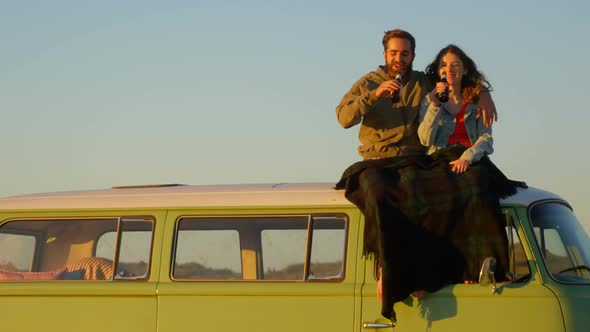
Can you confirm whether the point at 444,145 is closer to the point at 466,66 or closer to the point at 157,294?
the point at 466,66

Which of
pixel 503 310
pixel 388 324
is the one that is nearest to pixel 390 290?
pixel 388 324

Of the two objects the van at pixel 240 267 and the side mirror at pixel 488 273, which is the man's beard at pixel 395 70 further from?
the side mirror at pixel 488 273

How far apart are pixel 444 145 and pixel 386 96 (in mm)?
650

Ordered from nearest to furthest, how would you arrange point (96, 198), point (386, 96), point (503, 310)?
point (503, 310), point (386, 96), point (96, 198)

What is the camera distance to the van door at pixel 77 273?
9719mm

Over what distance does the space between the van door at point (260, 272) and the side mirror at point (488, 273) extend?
1071 millimetres

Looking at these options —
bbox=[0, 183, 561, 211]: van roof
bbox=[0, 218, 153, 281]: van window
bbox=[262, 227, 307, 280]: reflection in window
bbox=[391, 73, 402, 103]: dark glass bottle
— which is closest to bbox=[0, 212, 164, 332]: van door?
bbox=[0, 218, 153, 281]: van window

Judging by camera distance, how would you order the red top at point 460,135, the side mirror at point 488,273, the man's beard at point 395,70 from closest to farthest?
the side mirror at point 488,273 → the red top at point 460,135 → the man's beard at point 395,70

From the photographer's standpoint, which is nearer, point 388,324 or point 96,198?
point 388,324

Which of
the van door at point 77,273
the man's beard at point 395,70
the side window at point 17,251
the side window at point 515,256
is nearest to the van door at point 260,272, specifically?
the van door at point 77,273

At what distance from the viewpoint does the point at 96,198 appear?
405 inches

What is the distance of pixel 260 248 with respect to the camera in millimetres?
9859

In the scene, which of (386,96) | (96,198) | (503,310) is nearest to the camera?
(503,310)

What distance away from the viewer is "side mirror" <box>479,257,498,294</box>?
864 cm
